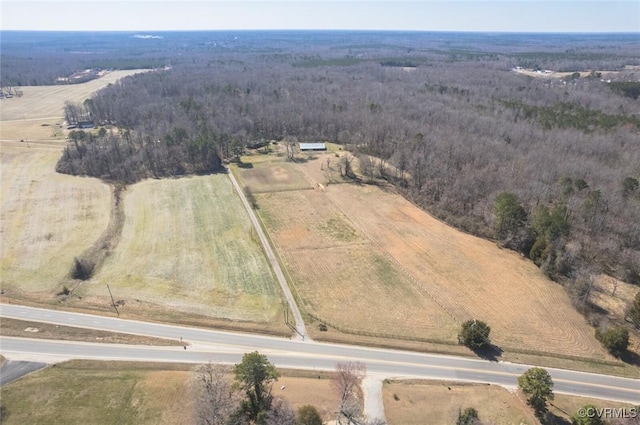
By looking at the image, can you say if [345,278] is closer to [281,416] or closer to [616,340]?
[281,416]

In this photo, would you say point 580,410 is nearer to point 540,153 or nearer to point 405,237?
point 405,237

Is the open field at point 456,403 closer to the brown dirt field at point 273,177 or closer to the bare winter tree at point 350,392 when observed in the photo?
the bare winter tree at point 350,392

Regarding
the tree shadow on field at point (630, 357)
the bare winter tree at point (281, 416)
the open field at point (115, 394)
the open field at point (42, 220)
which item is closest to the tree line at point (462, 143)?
the open field at point (42, 220)

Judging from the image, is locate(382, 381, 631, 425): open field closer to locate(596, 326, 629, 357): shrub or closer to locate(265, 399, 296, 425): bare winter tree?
locate(596, 326, 629, 357): shrub

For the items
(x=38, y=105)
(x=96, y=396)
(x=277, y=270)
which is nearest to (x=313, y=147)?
(x=277, y=270)

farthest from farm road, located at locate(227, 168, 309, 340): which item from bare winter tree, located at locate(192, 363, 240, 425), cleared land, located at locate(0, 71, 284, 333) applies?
bare winter tree, located at locate(192, 363, 240, 425)

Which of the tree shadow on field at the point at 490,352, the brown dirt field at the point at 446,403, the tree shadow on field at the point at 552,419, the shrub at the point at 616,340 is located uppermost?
the shrub at the point at 616,340
